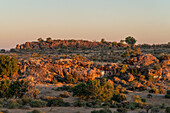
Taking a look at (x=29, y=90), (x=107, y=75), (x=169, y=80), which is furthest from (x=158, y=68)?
(x=29, y=90)

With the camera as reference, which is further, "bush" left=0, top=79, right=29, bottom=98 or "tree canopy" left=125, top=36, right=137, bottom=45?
"tree canopy" left=125, top=36, right=137, bottom=45

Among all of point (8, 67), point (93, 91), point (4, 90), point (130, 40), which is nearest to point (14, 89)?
point (4, 90)

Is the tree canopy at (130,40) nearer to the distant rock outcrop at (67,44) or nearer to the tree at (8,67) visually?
the distant rock outcrop at (67,44)

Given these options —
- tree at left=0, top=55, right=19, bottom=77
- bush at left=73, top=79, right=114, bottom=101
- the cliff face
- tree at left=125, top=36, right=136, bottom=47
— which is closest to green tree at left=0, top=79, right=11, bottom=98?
bush at left=73, top=79, right=114, bottom=101

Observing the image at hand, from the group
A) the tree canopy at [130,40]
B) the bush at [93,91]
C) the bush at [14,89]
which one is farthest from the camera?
the tree canopy at [130,40]

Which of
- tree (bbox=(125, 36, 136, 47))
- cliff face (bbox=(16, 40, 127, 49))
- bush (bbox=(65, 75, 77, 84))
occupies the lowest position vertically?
bush (bbox=(65, 75, 77, 84))

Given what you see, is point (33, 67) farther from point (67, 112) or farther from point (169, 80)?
point (169, 80)

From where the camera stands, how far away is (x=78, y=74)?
30.5 meters

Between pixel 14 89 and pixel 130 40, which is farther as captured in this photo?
pixel 130 40

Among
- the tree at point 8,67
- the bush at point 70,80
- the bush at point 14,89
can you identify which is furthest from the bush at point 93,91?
the tree at point 8,67

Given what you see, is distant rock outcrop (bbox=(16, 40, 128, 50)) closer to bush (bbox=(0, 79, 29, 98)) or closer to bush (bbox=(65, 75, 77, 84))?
bush (bbox=(65, 75, 77, 84))

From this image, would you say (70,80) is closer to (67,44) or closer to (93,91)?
(93,91)

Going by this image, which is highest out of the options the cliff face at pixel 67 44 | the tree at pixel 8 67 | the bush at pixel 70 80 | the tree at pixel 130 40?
the tree at pixel 130 40

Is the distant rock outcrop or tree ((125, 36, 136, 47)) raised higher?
tree ((125, 36, 136, 47))
